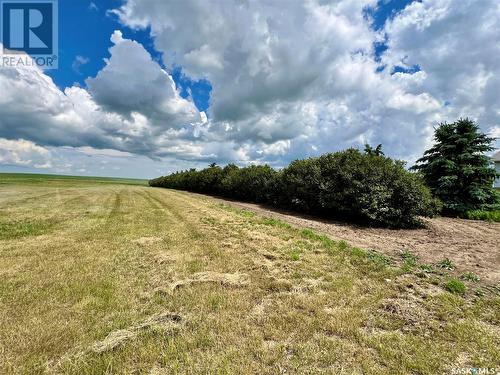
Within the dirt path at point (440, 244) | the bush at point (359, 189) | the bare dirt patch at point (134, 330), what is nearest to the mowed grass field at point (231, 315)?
the bare dirt patch at point (134, 330)

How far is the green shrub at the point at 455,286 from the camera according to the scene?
4.33 meters

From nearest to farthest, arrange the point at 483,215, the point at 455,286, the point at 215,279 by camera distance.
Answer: the point at 455,286 < the point at 215,279 < the point at 483,215

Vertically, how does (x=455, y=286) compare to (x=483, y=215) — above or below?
below

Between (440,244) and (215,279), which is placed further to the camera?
(440,244)

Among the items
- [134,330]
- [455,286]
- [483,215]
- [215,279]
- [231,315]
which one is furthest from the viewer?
[483,215]

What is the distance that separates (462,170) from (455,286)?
15536mm

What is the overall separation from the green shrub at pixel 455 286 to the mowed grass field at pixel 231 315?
195mm

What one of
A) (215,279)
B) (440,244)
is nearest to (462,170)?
(440,244)

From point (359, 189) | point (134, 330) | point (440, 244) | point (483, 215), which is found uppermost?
point (359, 189)

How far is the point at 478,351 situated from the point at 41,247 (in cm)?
866

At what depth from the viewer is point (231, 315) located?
3.59 meters

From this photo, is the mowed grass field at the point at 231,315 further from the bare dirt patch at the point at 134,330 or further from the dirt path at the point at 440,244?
the dirt path at the point at 440,244

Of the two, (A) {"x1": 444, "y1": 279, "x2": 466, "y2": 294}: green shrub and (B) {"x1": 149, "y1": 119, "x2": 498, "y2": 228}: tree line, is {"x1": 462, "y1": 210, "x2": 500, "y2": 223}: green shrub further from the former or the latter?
(A) {"x1": 444, "y1": 279, "x2": 466, "y2": 294}: green shrub

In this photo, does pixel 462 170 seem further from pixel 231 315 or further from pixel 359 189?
pixel 231 315
